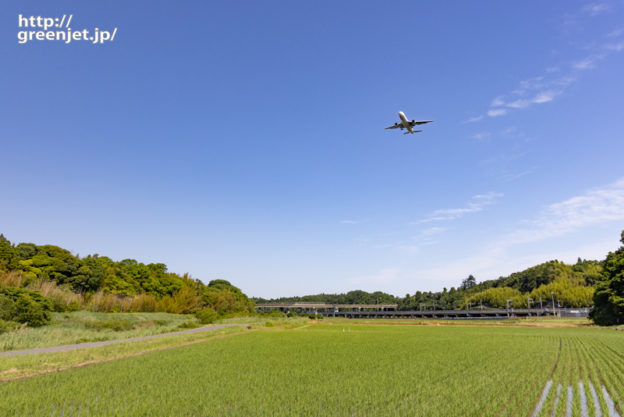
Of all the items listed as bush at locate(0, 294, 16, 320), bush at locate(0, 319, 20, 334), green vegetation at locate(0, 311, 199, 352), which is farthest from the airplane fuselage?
bush at locate(0, 294, 16, 320)

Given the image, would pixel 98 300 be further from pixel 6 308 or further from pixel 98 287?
pixel 6 308

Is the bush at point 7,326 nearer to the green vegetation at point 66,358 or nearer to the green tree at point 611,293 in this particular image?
the green vegetation at point 66,358

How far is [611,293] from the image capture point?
5888cm

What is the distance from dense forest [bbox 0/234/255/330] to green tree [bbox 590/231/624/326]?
→ 2887 inches

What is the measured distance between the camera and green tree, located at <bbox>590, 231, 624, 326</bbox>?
5796cm

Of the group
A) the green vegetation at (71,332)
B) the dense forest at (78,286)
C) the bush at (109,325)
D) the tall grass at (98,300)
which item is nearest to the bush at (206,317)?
the dense forest at (78,286)

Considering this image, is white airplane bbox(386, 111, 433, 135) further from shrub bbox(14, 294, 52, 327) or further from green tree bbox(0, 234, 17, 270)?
green tree bbox(0, 234, 17, 270)

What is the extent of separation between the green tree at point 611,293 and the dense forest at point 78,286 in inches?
2887

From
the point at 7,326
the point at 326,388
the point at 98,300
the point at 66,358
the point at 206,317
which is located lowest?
the point at 206,317

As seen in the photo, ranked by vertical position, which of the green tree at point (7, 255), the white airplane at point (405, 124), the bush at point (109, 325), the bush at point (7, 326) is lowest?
the bush at point (109, 325)

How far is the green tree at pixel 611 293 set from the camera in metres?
58.0

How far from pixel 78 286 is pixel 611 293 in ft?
317

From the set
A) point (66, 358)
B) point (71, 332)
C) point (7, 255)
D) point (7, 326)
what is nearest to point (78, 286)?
point (7, 255)

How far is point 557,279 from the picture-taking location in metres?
168
